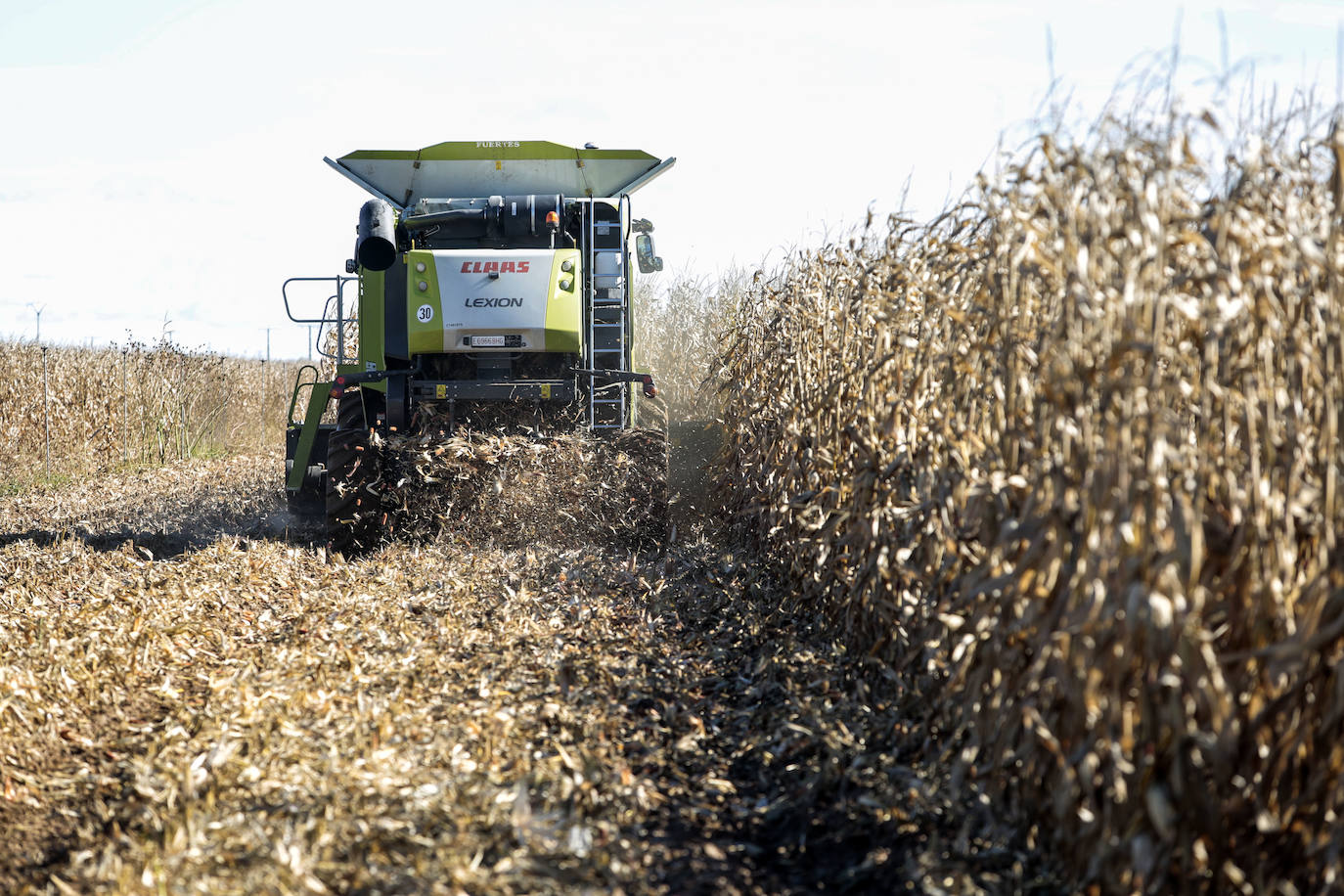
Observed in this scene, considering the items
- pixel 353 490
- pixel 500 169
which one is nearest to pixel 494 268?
pixel 500 169

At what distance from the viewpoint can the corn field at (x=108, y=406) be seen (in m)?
15.4

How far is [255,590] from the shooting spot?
634 centimetres

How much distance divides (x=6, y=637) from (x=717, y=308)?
11318 mm

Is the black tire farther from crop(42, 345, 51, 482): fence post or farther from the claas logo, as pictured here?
crop(42, 345, 51, 482): fence post

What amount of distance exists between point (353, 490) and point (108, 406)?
10.9 m

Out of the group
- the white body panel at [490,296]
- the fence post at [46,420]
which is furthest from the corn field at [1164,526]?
the fence post at [46,420]

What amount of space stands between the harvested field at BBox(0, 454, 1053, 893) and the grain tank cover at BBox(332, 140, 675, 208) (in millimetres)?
3256

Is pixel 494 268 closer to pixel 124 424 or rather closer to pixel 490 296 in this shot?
pixel 490 296

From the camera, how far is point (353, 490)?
7.61m

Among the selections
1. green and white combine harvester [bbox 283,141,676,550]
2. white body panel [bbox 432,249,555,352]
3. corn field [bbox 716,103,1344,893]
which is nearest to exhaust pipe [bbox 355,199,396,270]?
green and white combine harvester [bbox 283,141,676,550]

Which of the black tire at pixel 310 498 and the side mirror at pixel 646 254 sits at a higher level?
the side mirror at pixel 646 254

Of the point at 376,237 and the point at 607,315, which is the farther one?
→ the point at 607,315

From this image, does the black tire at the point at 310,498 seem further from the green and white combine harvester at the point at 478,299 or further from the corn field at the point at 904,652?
the corn field at the point at 904,652

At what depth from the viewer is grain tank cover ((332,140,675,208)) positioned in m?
8.44
